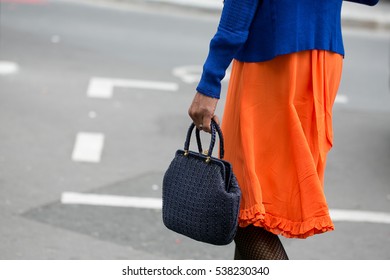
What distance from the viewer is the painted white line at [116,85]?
8.77m

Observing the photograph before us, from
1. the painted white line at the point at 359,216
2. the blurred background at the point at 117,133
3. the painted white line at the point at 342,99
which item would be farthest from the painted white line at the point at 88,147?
the painted white line at the point at 342,99

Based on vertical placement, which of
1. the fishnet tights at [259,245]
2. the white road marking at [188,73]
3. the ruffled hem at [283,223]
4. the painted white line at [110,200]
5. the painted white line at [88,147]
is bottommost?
the white road marking at [188,73]

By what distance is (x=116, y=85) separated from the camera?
9.01 meters

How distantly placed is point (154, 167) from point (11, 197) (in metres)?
1.31

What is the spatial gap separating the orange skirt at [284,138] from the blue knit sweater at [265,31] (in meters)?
0.05

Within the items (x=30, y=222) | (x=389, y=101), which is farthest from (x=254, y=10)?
(x=389, y=101)

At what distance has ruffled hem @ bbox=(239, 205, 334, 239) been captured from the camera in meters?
3.34

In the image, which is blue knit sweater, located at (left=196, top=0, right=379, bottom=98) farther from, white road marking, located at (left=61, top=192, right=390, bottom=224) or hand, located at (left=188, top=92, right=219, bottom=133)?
white road marking, located at (left=61, top=192, right=390, bottom=224)

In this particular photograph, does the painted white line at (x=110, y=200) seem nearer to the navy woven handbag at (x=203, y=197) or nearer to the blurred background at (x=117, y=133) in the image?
the blurred background at (x=117, y=133)

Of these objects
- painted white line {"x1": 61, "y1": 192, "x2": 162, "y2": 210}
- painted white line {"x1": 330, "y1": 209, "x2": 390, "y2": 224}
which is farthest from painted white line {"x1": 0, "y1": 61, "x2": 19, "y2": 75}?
painted white line {"x1": 330, "y1": 209, "x2": 390, "y2": 224}

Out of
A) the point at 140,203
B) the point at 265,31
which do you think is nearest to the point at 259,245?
the point at 265,31

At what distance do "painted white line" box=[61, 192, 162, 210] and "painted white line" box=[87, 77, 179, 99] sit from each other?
113 inches
